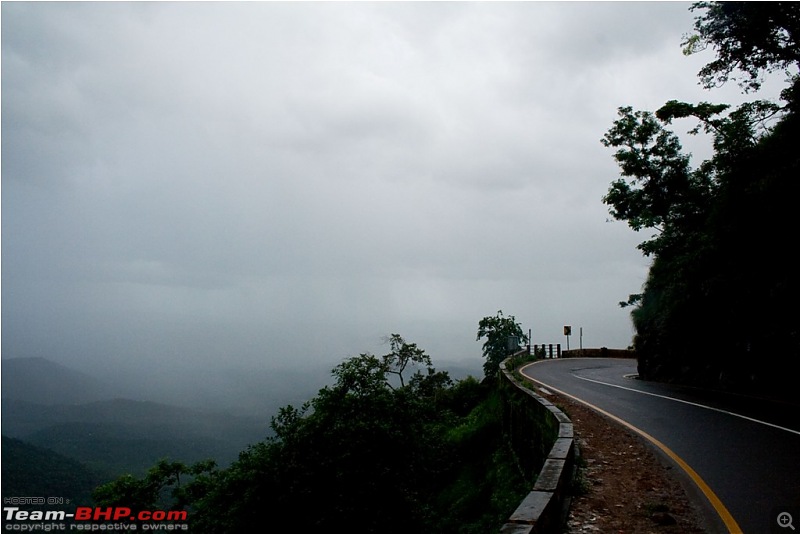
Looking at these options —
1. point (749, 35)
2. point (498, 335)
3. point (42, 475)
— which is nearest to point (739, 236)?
point (749, 35)

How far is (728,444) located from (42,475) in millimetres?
100736

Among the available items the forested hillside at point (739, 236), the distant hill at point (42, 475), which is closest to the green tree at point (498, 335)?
the forested hillside at point (739, 236)

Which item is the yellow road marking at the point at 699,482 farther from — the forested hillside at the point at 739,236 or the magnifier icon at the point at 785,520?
the forested hillside at the point at 739,236

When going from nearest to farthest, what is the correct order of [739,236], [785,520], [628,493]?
[785,520], [628,493], [739,236]

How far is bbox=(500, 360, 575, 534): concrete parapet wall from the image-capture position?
15.1 feet

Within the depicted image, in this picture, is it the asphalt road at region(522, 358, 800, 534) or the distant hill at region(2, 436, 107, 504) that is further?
the distant hill at region(2, 436, 107, 504)

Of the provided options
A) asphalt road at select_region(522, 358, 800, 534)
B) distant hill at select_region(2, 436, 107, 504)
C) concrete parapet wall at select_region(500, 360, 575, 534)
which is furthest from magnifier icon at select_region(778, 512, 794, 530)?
distant hill at select_region(2, 436, 107, 504)

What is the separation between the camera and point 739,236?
1608cm

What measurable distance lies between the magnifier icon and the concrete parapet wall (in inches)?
90.1

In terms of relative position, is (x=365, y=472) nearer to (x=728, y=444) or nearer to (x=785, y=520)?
(x=728, y=444)

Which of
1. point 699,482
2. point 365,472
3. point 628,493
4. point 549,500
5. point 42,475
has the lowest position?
point 42,475

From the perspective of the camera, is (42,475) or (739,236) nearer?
(739,236)

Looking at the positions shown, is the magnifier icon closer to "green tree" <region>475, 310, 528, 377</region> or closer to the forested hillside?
the forested hillside

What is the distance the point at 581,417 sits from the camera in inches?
517
